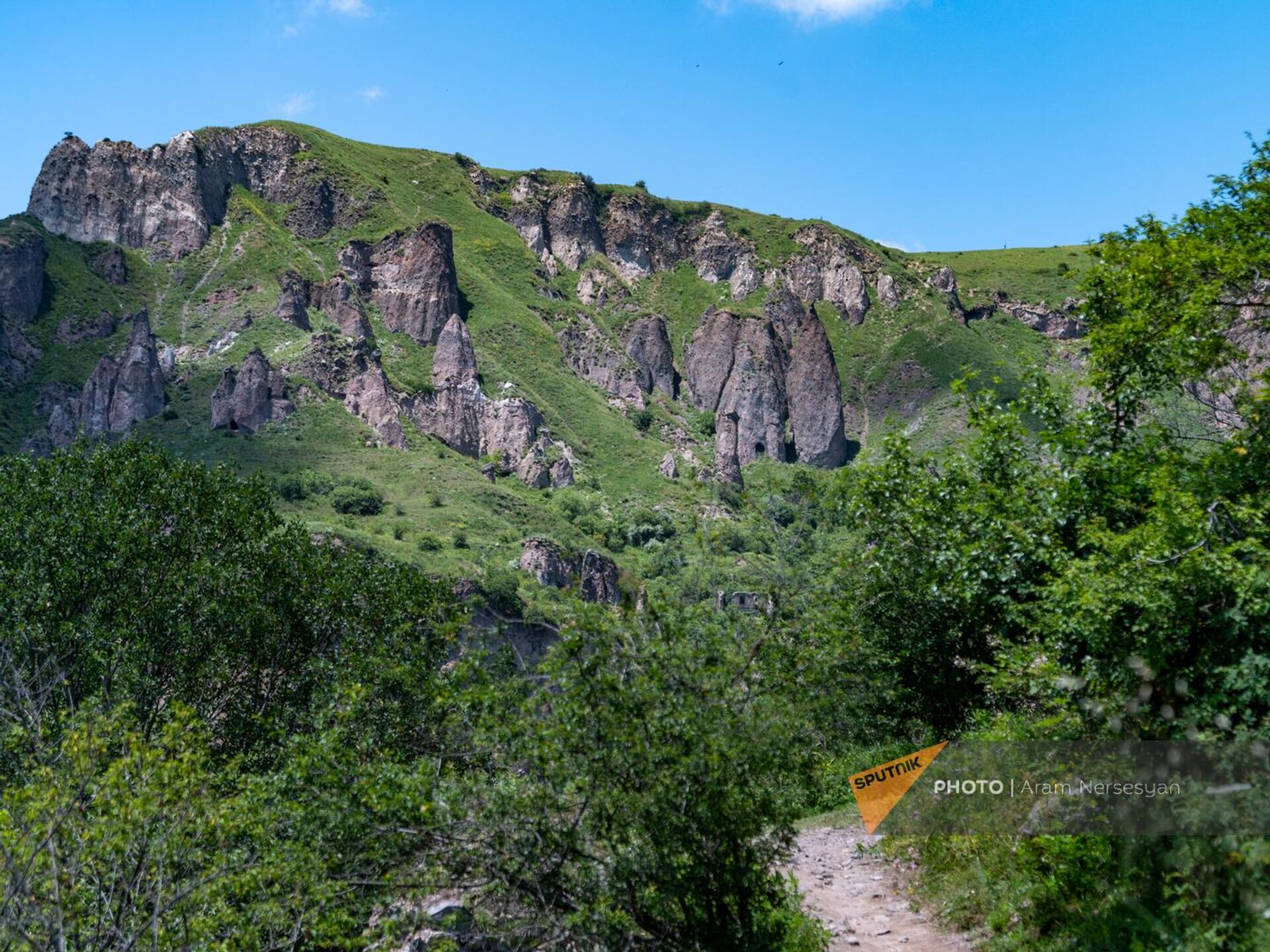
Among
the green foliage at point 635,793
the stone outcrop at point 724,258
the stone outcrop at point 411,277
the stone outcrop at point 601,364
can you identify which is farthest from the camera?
the stone outcrop at point 724,258

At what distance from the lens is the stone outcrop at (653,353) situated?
140000 mm

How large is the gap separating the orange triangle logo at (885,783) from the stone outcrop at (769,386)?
372ft

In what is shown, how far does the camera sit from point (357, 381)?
301 feet

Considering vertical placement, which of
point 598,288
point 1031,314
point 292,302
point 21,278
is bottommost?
point 292,302

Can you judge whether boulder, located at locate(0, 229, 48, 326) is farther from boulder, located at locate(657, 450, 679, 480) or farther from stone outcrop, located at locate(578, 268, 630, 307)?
stone outcrop, located at locate(578, 268, 630, 307)

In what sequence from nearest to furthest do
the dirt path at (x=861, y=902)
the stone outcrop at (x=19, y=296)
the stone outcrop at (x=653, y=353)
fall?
the dirt path at (x=861, y=902) → the stone outcrop at (x=19, y=296) → the stone outcrop at (x=653, y=353)

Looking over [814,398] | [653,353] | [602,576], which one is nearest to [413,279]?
[653,353]

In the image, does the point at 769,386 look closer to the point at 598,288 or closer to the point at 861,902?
the point at 598,288

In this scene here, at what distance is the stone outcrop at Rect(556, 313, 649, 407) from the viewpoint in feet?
431

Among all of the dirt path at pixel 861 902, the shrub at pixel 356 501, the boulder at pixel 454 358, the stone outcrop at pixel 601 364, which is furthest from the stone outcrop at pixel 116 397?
A: the dirt path at pixel 861 902

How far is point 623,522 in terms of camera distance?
90.2 meters

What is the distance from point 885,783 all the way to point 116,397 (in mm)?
89100

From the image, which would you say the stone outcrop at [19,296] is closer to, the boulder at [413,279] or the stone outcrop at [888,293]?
the boulder at [413,279]

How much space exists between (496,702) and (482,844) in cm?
114
